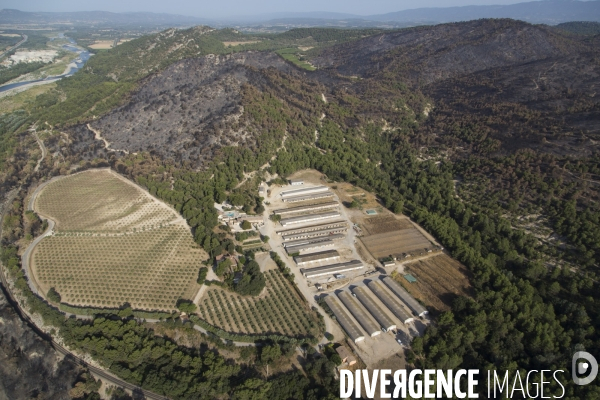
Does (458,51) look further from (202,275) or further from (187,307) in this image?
(187,307)

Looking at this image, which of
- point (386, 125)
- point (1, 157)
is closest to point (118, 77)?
point (1, 157)

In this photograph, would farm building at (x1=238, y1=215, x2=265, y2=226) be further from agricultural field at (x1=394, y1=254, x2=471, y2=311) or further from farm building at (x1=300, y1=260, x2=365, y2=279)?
agricultural field at (x1=394, y1=254, x2=471, y2=311)

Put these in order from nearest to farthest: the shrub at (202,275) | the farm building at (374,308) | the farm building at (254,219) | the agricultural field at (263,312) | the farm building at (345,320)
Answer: the farm building at (345,320) → the agricultural field at (263,312) → the farm building at (374,308) → the shrub at (202,275) → the farm building at (254,219)

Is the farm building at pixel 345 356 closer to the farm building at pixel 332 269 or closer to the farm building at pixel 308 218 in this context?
the farm building at pixel 332 269

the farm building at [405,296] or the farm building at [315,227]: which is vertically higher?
the farm building at [315,227]

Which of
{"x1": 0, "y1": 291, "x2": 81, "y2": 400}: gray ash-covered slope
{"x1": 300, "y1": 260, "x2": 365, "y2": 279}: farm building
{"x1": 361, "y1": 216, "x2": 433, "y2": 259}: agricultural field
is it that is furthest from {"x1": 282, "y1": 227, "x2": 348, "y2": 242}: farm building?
{"x1": 0, "y1": 291, "x2": 81, "y2": 400}: gray ash-covered slope

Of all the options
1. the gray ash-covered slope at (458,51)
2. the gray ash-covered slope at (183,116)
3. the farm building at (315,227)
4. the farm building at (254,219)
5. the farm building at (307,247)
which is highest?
the gray ash-covered slope at (458,51)

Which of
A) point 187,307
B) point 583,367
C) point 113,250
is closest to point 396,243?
point 583,367

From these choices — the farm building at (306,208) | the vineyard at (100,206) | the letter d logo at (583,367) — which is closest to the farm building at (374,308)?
the letter d logo at (583,367)

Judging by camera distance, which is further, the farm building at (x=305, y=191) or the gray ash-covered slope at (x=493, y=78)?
the gray ash-covered slope at (x=493, y=78)
